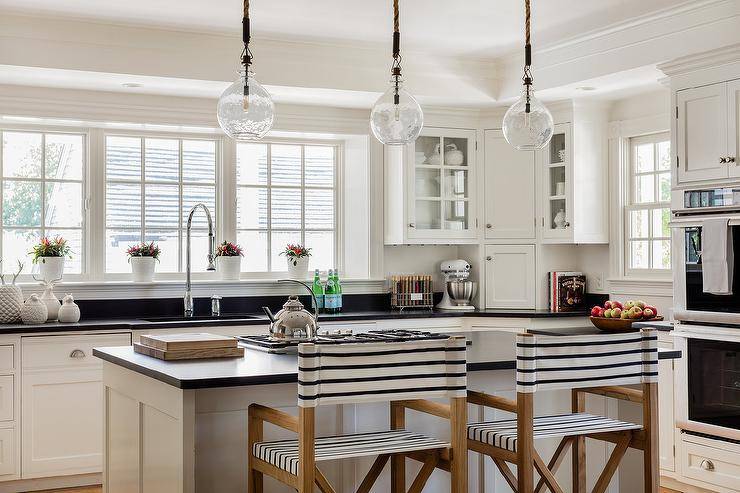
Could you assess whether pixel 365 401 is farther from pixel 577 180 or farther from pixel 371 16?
pixel 577 180

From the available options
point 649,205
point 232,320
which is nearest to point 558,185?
point 649,205

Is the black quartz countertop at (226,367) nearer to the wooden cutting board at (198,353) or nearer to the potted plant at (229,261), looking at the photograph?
the wooden cutting board at (198,353)

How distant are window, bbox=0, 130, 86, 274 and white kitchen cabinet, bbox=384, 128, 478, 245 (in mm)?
1995

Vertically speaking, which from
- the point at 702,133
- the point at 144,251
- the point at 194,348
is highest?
the point at 702,133

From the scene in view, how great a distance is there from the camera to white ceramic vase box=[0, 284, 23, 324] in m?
4.88

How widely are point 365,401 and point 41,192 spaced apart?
3587 mm

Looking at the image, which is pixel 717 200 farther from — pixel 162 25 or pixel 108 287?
pixel 108 287

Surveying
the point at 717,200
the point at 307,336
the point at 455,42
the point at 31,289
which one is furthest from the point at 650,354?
the point at 31,289

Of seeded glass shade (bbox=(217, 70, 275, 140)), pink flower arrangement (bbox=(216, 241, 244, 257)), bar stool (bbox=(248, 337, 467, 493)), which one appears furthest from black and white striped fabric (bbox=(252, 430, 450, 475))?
pink flower arrangement (bbox=(216, 241, 244, 257))

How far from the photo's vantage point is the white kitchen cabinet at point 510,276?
236 inches

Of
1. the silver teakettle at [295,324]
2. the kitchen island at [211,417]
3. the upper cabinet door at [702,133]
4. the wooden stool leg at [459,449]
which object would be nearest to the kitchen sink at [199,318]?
the kitchen island at [211,417]

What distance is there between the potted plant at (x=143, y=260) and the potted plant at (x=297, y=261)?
0.87 metres

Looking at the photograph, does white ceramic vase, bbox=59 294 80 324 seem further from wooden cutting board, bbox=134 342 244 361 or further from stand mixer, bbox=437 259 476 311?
stand mixer, bbox=437 259 476 311

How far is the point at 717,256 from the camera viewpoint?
4305 millimetres
